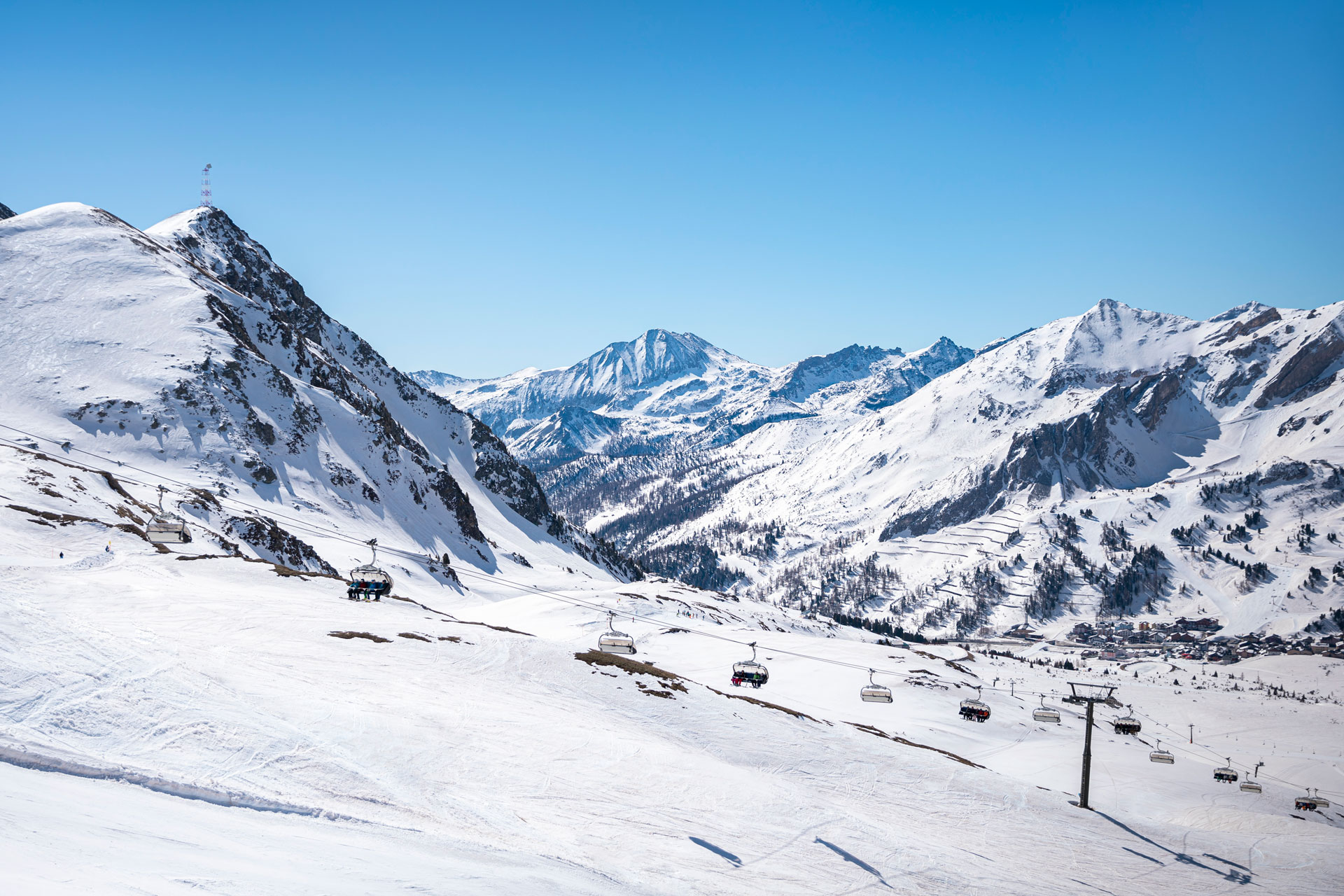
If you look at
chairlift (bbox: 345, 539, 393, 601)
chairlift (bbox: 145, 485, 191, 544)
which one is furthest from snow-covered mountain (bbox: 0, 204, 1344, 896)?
chairlift (bbox: 145, 485, 191, 544)

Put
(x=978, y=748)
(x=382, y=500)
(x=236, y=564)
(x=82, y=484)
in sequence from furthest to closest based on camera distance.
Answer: (x=382, y=500) → (x=978, y=748) → (x=82, y=484) → (x=236, y=564)

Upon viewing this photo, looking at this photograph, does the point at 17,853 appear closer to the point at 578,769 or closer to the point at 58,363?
the point at 578,769

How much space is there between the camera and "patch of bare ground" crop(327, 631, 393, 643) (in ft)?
175

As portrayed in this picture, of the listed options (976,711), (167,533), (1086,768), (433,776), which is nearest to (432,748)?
Answer: (433,776)

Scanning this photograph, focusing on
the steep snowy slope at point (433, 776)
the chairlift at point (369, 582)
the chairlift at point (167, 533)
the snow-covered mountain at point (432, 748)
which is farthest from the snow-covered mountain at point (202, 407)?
the steep snowy slope at point (433, 776)

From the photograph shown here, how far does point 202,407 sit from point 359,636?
328 feet

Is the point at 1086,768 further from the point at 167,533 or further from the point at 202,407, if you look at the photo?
the point at 202,407

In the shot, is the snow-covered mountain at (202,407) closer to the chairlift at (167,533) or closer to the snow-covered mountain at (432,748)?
the snow-covered mountain at (432,748)

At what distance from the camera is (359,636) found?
54562 mm

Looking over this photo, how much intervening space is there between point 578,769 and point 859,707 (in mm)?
62870

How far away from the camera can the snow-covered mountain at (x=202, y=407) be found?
115 metres

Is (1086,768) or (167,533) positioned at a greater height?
(167,533)

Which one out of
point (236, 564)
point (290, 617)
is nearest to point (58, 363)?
point (236, 564)

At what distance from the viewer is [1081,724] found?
12075 centimetres
